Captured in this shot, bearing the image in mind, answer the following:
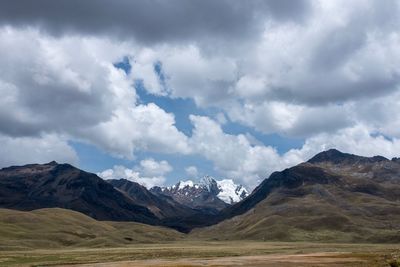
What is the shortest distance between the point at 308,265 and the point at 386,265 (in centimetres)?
1578

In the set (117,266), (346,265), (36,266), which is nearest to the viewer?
(346,265)

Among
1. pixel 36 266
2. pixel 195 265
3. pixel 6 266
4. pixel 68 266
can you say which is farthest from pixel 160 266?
pixel 6 266

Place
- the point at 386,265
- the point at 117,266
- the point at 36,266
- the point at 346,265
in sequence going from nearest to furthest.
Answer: the point at 386,265, the point at 346,265, the point at 117,266, the point at 36,266

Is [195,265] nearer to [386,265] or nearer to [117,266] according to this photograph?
[117,266]

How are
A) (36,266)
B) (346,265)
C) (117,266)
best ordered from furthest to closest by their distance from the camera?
(36,266), (117,266), (346,265)

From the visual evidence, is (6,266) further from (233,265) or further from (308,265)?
(308,265)

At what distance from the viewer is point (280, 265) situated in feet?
325

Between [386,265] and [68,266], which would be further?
[68,266]

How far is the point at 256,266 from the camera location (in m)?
96.8

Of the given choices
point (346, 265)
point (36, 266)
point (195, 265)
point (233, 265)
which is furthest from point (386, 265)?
point (36, 266)

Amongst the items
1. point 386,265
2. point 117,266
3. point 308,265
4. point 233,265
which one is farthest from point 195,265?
point 386,265

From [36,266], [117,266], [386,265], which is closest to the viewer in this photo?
[386,265]

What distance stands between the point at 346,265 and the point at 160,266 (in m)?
35.9

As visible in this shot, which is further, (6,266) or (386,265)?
(6,266)
